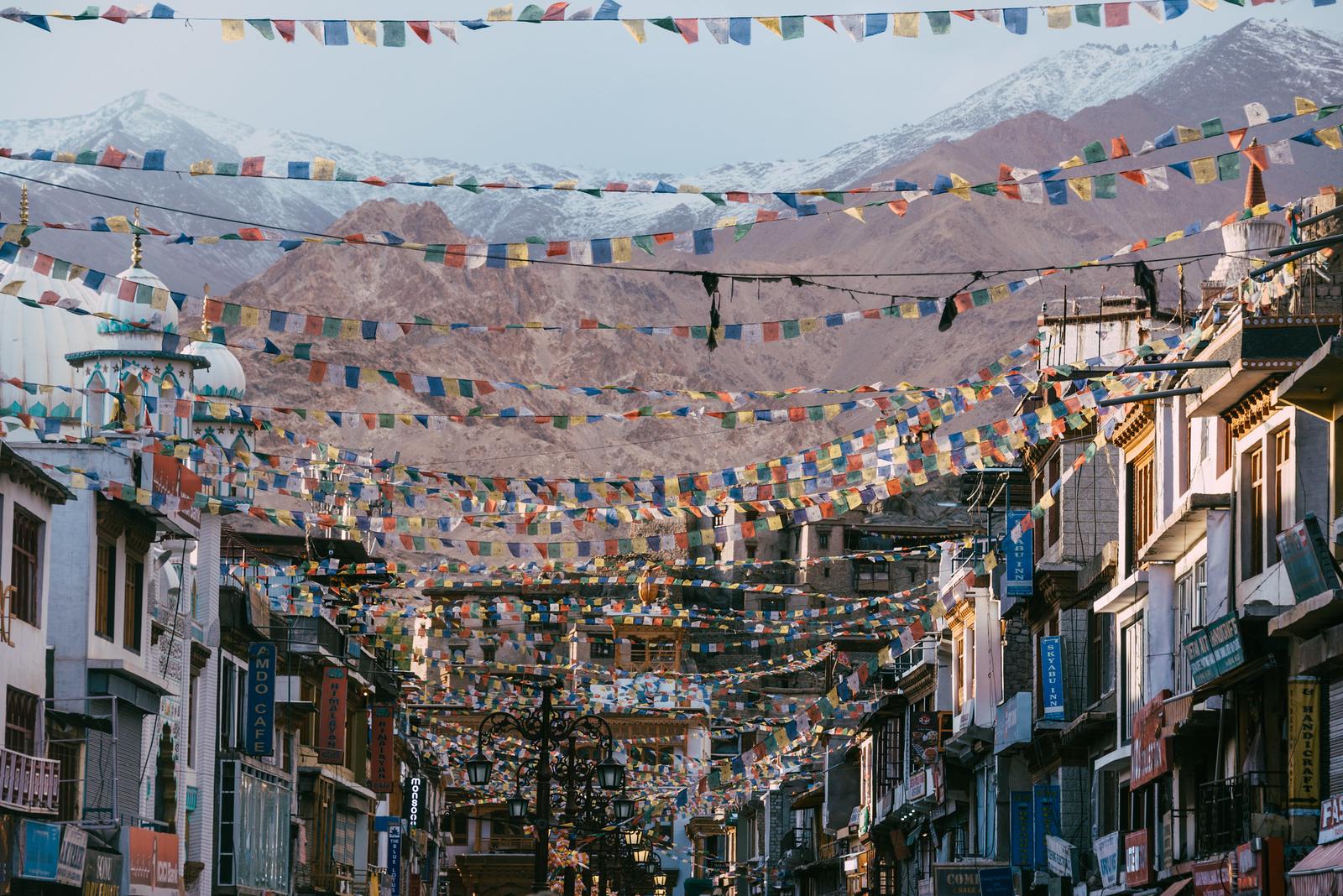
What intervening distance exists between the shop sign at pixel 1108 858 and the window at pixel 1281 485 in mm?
9704

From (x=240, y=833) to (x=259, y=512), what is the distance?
67.5ft

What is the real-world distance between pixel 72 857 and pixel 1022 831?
66.7 feet

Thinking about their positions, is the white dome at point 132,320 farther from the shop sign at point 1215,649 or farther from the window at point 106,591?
the shop sign at point 1215,649

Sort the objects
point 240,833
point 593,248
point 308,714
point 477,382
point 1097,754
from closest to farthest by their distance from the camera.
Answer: point 593,248
point 477,382
point 1097,754
point 240,833
point 308,714

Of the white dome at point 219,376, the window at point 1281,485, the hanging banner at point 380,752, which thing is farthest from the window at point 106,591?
the hanging banner at point 380,752

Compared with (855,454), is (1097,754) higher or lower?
lower

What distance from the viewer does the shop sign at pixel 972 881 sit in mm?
43031

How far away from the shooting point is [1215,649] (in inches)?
1033

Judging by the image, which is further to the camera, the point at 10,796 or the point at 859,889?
the point at 859,889

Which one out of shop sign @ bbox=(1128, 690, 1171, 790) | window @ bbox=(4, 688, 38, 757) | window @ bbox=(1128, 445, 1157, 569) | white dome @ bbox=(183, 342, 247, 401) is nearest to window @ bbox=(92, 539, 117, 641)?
window @ bbox=(4, 688, 38, 757)

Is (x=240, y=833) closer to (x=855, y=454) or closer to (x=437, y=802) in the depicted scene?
(x=855, y=454)

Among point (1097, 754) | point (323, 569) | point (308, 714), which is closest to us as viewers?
point (1097, 754)

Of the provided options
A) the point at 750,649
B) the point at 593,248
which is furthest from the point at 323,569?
the point at 750,649

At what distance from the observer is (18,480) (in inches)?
1174
